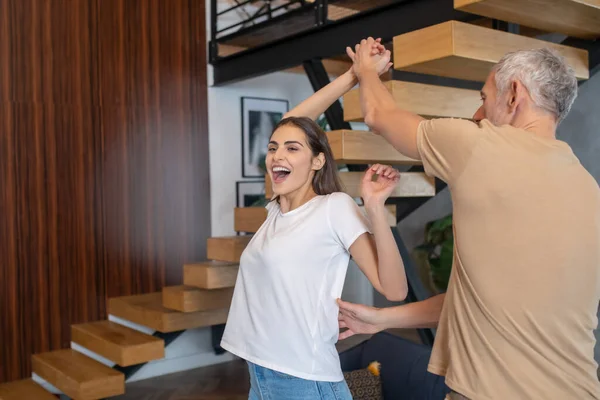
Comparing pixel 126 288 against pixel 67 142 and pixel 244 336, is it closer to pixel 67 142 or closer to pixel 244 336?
pixel 67 142

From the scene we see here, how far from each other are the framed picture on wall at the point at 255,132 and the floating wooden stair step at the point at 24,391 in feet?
7.58

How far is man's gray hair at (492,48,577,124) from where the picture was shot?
152 centimetres

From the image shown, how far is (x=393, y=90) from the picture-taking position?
3.15m

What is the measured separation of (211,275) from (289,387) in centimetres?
257

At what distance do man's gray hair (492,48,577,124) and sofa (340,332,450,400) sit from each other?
6.49 ft

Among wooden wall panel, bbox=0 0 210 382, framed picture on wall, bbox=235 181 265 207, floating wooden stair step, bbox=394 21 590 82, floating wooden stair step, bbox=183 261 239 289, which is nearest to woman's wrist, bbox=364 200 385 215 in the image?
floating wooden stair step, bbox=394 21 590 82

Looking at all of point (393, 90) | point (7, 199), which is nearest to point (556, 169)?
point (393, 90)

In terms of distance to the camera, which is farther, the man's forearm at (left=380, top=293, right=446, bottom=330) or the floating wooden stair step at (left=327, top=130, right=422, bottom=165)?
the floating wooden stair step at (left=327, top=130, right=422, bottom=165)

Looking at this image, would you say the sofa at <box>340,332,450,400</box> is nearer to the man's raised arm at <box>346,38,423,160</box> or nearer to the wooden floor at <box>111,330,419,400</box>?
the wooden floor at <box>111,330,419,400</box>

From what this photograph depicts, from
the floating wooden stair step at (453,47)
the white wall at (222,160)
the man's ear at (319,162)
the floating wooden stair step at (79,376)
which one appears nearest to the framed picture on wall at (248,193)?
the white wall at (222,160)

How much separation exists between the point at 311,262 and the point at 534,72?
747 mm

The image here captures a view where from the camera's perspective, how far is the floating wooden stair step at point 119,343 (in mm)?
4340

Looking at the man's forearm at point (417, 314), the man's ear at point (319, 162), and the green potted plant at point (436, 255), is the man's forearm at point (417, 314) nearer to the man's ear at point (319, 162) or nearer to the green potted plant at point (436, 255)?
the man's ear at point (319, 162)

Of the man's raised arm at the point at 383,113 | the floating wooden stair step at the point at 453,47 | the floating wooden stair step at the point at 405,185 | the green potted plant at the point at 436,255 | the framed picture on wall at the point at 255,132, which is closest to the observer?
the man's raised arm at the point at 383,113
